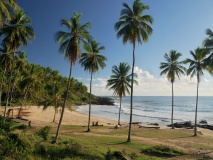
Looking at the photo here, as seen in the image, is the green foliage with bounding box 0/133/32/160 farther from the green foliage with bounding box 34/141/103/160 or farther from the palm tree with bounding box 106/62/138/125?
the palm tree with bounding box 106/62/138/125

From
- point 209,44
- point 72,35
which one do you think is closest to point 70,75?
point 72,35

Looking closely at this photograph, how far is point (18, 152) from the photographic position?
1216 cm

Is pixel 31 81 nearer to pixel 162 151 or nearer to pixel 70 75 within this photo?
pixel 70 75

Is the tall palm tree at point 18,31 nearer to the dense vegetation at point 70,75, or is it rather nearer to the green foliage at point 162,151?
the dense vegetation at point 70,75

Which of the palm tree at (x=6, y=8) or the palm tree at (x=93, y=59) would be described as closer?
the palm tree at (x=6, y=8)

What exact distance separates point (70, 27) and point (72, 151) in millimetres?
12216

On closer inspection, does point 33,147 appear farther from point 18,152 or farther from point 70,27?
point 70,27

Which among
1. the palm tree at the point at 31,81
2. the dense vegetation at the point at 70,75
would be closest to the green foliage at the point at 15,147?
the dense vegetation at the point at 70,75

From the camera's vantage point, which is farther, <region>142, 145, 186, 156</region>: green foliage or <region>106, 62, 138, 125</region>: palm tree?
<region>106, 62, 138, 125</region>: palm tree

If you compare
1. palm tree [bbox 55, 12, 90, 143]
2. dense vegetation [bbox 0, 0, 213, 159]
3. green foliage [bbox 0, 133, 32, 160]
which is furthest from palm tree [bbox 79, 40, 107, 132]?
green foliage [bbox 0, 133, 32, 160]

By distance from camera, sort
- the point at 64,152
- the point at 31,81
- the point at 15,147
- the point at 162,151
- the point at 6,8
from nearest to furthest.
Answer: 1. the point at 15,147
2. the point at 64,152
3. the point at 6,8
4. the point at 162,151
5. the point at 31,81

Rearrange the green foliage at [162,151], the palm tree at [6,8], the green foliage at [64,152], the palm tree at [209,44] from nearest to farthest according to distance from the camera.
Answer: the green foliage at [64,152] → the palm tree at [6,8] → the green foliage at [162,151] → the palm tree at [209,44]

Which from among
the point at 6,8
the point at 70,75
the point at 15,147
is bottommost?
the point at 15,147

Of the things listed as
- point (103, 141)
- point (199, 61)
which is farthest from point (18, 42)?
point (199, 61)
